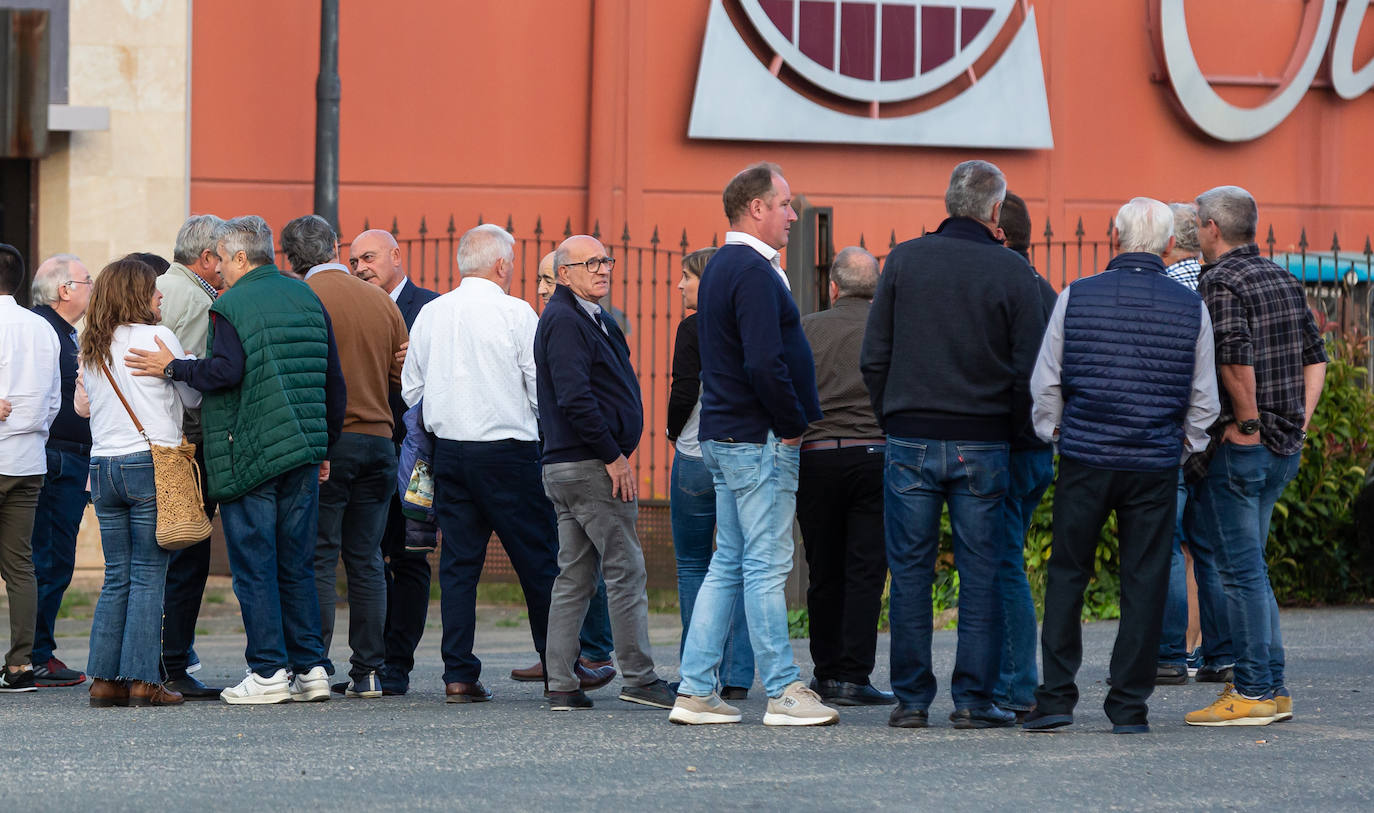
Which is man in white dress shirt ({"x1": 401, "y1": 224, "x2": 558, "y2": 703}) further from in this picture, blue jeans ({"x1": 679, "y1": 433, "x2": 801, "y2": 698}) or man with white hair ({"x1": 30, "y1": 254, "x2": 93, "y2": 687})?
man with white hair ({"x1": 30, "y1": 254, "x2": 93, "y2": 687})

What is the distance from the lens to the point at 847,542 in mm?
7109

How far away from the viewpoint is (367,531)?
24.0ft

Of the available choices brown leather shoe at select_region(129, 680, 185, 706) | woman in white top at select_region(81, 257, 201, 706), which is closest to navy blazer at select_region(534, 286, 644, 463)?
woman in white top at select_region(81, 257, 201, 706)

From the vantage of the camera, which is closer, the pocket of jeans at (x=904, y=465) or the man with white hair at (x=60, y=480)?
the pocket of jeans at (x=904, y=465)

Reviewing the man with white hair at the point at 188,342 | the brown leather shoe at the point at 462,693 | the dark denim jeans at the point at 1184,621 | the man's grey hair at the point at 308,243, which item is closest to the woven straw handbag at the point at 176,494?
the man with white hair at the point at 188,342

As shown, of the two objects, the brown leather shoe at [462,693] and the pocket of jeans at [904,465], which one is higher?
the pocket of jeans at [904,465]

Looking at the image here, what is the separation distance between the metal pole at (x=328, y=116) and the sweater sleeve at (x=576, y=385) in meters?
6.54

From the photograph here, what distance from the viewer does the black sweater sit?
6152 mm

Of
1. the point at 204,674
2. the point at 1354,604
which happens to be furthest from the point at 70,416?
the point at 1354,604

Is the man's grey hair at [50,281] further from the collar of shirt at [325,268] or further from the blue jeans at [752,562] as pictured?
the blue jeans at [752,562]

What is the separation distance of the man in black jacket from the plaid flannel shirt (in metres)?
0.76

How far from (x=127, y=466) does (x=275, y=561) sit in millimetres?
680

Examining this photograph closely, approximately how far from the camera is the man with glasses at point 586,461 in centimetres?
668

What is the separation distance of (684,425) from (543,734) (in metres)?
1.50
